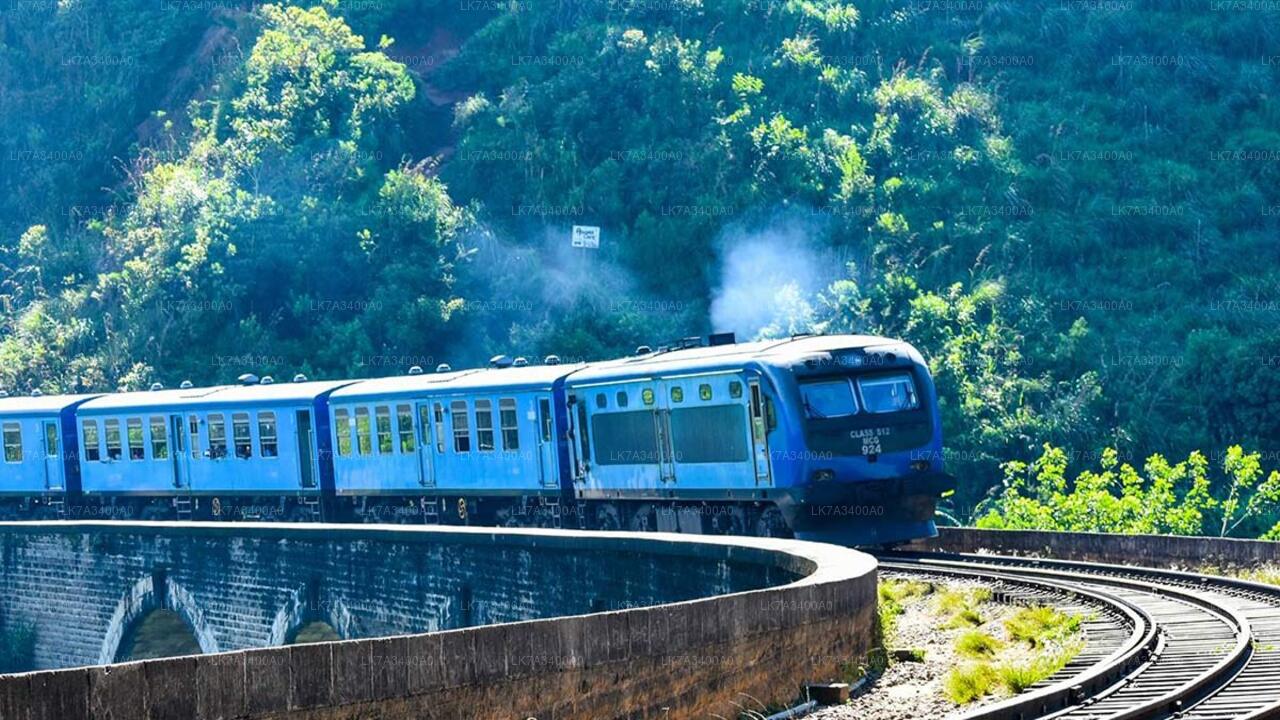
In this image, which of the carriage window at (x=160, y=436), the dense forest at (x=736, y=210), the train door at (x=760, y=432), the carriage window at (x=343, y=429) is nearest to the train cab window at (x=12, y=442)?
the carriage window at (x=160, y=436)

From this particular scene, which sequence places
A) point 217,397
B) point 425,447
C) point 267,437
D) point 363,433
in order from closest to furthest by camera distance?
point 425,447, point 363,433, point 267,437, point 217,397

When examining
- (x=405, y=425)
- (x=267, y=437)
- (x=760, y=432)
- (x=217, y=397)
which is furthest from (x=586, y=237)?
(x=760, y=432)

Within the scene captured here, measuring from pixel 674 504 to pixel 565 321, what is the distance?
69.6ft

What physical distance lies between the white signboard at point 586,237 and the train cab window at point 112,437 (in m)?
15.8

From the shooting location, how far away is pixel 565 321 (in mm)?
44156

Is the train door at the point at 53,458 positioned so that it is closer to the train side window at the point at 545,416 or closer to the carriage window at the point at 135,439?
the carriage window at the point at 135,439

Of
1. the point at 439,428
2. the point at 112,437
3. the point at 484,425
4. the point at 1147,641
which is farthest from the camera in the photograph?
the point at 112,437

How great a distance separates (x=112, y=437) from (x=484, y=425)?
9601 mm

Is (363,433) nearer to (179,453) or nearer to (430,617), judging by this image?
(179,453)

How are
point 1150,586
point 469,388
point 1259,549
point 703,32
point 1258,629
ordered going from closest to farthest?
point 1258,629
point 1150,586
point 1259,549
point 469,388
point 703,32

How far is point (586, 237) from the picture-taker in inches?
1829

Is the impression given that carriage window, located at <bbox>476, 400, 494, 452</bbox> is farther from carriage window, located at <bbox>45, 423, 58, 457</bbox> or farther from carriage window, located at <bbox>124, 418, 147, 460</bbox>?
carriage window, located at <bbox>45, 423, 58, 457</bbox>

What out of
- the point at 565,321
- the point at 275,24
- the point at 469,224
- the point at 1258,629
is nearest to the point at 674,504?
the point at 1258,629

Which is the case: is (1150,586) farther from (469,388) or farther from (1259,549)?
(469,388)
